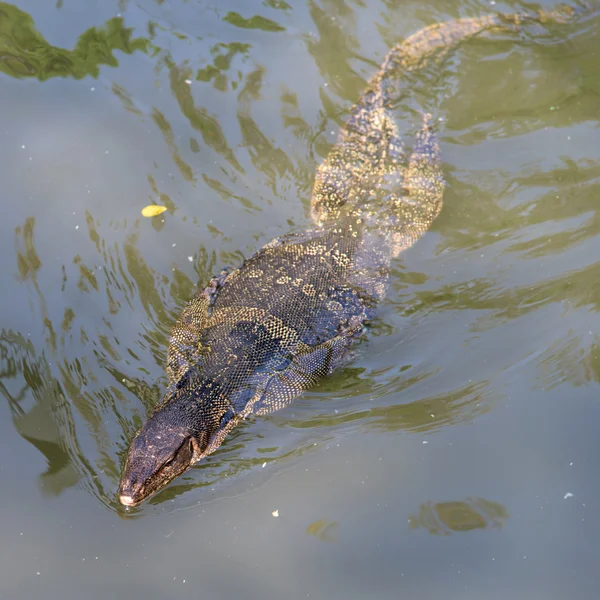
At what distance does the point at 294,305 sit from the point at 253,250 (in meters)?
1.08

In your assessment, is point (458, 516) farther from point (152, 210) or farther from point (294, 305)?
point (152, 210)

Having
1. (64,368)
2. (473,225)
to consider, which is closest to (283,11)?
(473,225)

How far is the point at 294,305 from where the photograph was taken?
548cm

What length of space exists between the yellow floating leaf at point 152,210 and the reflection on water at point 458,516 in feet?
12.3

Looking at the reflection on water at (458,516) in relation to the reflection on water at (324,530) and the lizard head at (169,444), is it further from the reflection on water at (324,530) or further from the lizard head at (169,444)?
the lizard head at (169,444)

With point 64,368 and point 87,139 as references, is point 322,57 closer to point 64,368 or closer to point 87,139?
point 87,139

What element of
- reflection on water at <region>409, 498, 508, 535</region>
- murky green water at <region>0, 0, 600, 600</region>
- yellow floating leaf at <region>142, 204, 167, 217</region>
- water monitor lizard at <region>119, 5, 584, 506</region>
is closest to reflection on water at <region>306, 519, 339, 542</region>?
murky green water at <region>0, 0, 600, 600</region>

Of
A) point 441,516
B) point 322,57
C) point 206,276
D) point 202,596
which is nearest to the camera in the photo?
point 202,596

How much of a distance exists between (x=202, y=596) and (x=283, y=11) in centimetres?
661

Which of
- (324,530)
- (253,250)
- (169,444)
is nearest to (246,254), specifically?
(253,250)

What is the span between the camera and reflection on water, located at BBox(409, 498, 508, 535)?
4824 mm

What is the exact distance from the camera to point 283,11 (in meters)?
7.96

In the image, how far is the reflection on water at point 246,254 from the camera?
522cm

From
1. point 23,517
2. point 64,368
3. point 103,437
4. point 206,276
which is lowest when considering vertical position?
point 23,517
